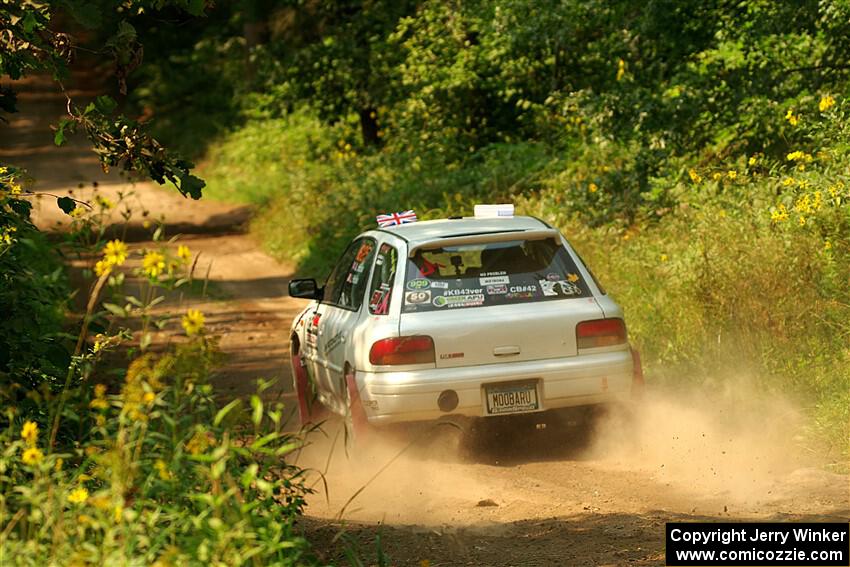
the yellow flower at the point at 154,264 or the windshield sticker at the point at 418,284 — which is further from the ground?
the yellow flower at the point at 154,264

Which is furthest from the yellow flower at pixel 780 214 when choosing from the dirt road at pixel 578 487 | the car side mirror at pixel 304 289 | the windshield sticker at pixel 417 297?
the car side mirror at pixel 304 289

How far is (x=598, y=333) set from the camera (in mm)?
9195

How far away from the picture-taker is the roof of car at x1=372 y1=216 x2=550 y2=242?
31.4 feet

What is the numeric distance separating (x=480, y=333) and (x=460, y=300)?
1.12ft

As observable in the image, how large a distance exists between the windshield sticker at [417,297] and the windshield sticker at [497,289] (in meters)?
0.42

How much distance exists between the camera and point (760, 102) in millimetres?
13508

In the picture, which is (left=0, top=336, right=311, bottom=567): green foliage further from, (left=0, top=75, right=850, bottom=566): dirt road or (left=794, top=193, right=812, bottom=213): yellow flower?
(left=794, top=193, right=812, bottom=213): yellow flower

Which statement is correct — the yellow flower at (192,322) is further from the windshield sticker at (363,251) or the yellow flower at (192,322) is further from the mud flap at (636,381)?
the windshield sticker at (363,251)

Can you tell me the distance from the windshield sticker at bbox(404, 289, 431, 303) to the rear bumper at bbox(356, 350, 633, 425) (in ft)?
1.77

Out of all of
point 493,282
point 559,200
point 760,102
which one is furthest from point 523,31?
point 493,282

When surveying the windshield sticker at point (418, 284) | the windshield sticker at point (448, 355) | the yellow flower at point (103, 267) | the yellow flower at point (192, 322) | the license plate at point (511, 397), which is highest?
the yellow flower at point (103, 267)

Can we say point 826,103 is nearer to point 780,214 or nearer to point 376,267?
point 780,214

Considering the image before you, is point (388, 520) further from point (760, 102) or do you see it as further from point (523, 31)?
point (523, 31)

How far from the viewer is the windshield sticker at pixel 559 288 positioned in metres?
9.35
